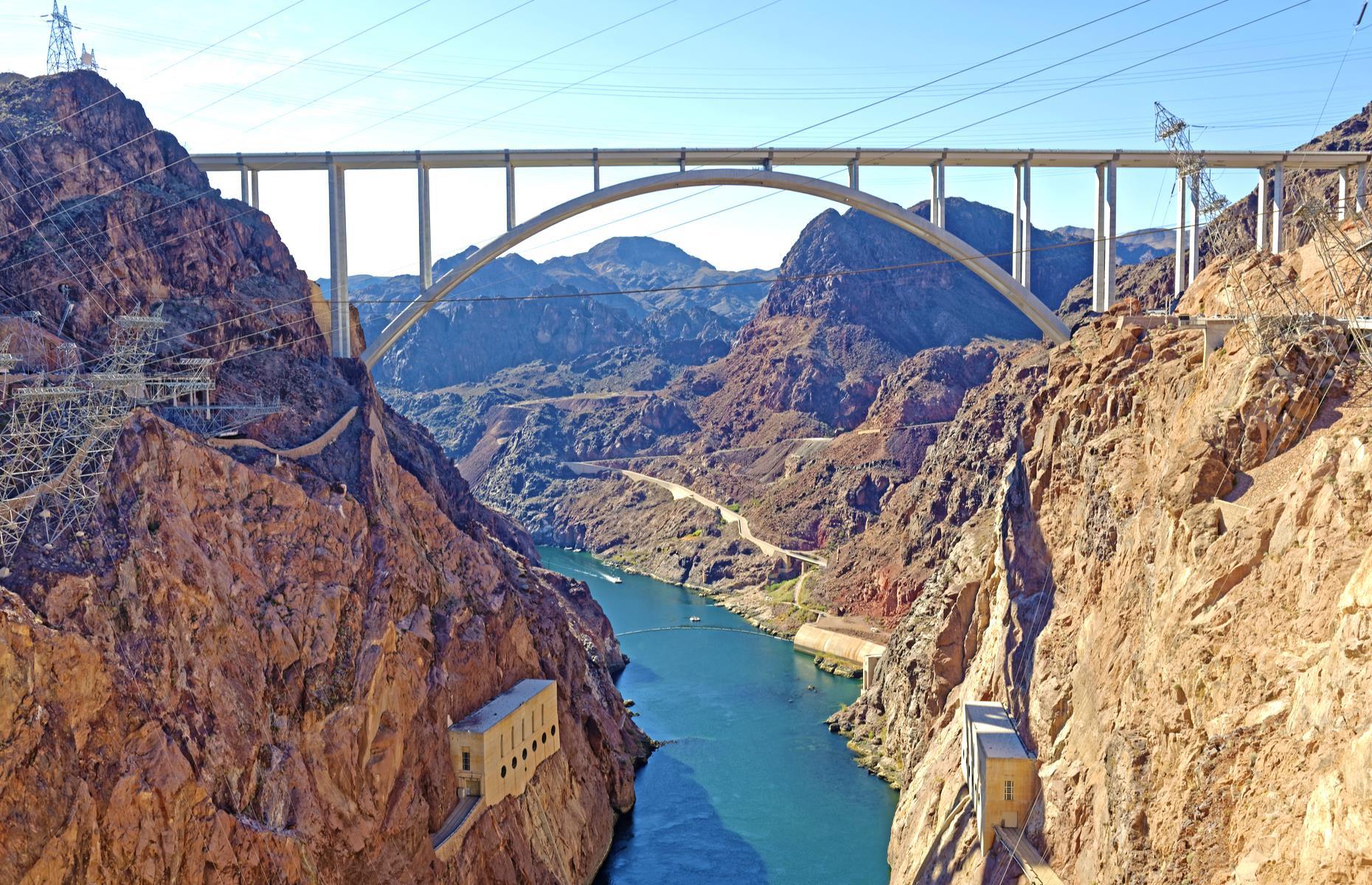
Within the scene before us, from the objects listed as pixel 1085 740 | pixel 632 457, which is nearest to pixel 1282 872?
pixel 1085 740

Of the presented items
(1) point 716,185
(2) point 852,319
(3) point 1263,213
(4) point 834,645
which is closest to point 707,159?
(1) point 716,185

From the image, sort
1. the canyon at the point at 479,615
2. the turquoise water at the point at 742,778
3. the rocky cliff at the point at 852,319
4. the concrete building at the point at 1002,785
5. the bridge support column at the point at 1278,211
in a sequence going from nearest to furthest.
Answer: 1. the canyon at the point at 479,615
2. the concrete building at the point at 1002,785
3. the turquoise water at the point at 742,778
4. the bridge support column at the point at 1278,211
5. the rocky cliff at the point at 852,319

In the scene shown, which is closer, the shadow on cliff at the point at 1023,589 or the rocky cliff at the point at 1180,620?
the rocky cliff at the point at 1180,620

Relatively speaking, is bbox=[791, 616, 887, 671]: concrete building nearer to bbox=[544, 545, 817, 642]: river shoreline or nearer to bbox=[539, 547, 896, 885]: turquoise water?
bbox=[539, 547, 896, 885]: turquoise water

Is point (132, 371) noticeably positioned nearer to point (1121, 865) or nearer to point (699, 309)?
point (1121, 865)

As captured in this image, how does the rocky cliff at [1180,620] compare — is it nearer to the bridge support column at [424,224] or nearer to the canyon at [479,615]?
the canyon at [479,615]

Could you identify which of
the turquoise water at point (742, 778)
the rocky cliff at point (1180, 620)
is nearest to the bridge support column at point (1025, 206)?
the rocky cliff at point (1180, 620)
